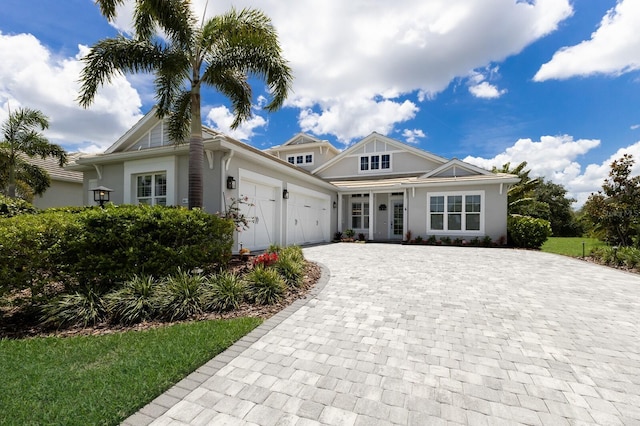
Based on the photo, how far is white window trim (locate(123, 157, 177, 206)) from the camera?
31.7ft

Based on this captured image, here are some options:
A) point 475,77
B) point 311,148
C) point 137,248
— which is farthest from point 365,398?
point 311,148

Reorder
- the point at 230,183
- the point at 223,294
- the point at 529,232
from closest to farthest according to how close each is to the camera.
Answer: the point at 223,294 < the point at 230,183 < the point at 529,232

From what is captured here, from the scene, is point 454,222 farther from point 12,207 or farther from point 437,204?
point 12,207

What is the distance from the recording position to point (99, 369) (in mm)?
2770

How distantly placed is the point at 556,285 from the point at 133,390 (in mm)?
8000

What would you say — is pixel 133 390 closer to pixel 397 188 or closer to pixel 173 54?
pixel 173 54

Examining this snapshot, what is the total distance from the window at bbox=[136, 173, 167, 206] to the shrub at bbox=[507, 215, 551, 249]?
15.9 metres

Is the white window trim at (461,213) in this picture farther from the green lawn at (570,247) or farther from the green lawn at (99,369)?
the green lawn at (99,369)

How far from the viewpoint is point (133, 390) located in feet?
7.94

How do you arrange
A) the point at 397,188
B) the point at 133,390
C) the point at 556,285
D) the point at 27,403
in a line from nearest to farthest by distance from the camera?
the point at 27,403 → the point at 133,390 → the point at 556,285 → the point at 397,188

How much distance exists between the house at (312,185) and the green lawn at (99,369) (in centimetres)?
577

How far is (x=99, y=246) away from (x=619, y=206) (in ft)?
53.1

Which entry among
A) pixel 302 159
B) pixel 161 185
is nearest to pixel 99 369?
pixel 161 185

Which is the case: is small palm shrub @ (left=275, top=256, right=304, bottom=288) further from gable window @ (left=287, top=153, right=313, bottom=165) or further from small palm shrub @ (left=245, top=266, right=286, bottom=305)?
gable window @ (left=287, top=153, right=313, bottom=165)
